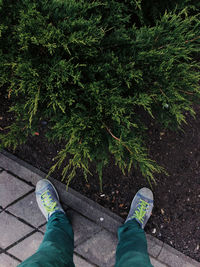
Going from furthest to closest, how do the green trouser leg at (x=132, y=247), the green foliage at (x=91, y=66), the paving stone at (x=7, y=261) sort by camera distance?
the paving stone at (x=7, y=261) → the green trouser leg at (x=132, y=247) → the green foliage at (x=91, y=66)

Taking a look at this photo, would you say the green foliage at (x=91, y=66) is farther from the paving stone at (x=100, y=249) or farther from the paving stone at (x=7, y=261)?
the paving stone at (x=7, y=261)

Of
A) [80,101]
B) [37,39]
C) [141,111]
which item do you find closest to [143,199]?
[141,111]

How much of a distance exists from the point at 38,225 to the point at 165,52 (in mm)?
2313

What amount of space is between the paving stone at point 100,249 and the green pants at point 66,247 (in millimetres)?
231

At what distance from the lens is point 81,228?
102 inches

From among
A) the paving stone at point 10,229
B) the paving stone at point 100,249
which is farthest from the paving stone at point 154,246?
the paving stone at point 10,229

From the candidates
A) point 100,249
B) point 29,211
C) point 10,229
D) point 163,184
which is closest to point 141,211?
point 163,184

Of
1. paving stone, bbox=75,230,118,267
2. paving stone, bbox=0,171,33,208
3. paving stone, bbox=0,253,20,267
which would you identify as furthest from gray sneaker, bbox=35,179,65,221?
paving stone, bbox=0,253,20,267

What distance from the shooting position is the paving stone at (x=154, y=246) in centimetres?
254

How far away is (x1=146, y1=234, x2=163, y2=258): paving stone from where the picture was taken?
2.54 m

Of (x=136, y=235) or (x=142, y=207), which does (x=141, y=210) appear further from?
(x=136, y=235)

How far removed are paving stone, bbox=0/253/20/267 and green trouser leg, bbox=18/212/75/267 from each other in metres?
0.64

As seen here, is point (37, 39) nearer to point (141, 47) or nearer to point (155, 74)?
point (141, 47)

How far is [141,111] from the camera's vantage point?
2.73 metres
